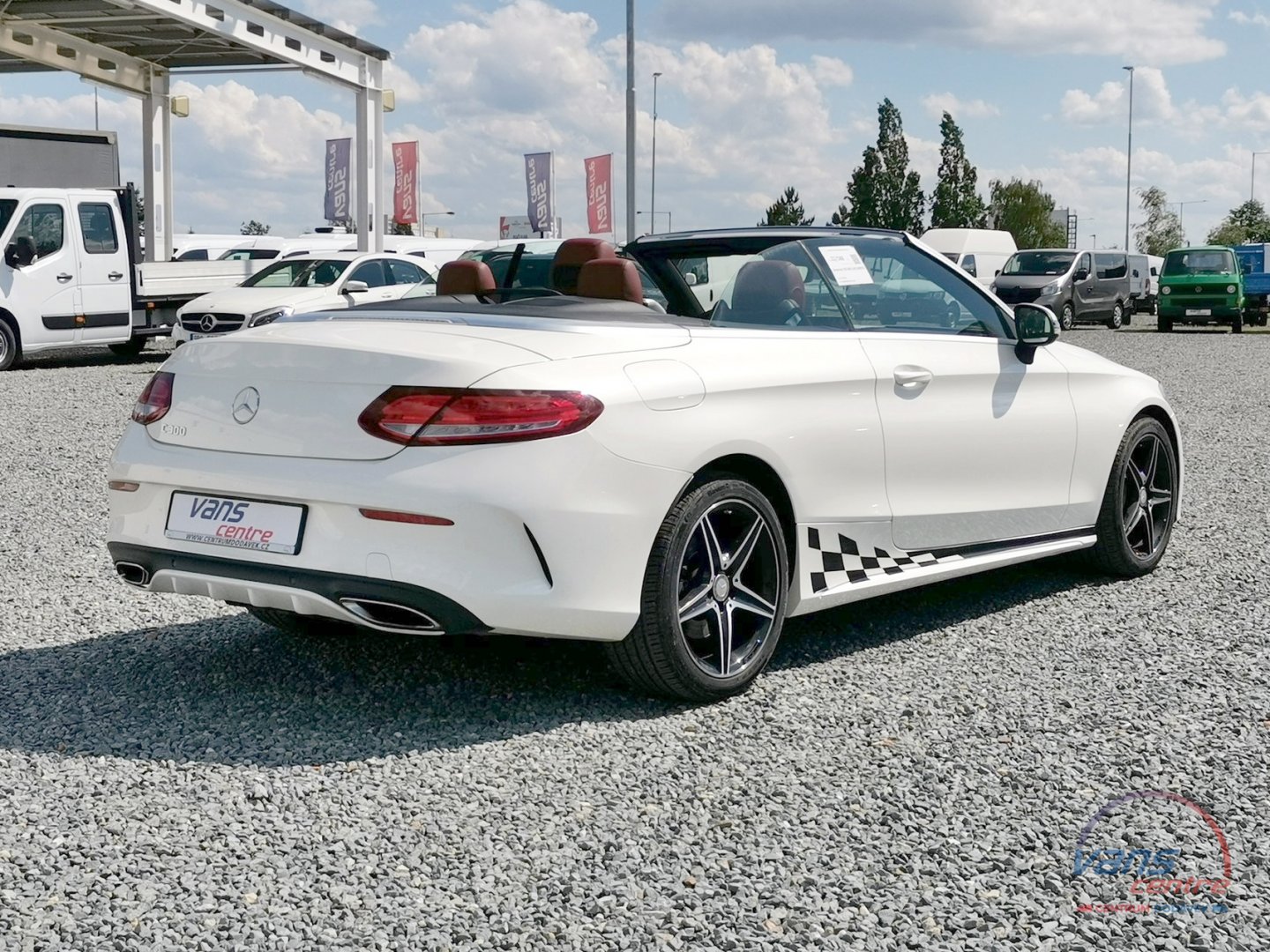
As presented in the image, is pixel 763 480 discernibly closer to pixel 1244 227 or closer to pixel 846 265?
pixel 846 265

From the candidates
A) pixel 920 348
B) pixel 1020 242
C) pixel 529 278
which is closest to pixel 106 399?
pixel 529 278

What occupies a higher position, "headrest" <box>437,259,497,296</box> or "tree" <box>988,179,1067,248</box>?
"tree" <box>988,179,1067,248</box>

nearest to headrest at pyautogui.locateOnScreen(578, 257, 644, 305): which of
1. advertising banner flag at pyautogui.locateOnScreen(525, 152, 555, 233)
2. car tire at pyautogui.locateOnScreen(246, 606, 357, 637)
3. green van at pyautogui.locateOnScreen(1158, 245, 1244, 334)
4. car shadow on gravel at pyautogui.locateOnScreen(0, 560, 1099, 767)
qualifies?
car shadow on gravel at pyautogui.locateOnScreen(0, 560, 1099, 767)

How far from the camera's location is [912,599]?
6191 mm

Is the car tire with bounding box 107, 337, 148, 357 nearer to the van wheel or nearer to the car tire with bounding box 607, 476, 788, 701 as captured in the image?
the van wheel

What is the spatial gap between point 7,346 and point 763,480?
50.8 ft

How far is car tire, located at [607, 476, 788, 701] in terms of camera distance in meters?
4.35

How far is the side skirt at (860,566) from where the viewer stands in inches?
192

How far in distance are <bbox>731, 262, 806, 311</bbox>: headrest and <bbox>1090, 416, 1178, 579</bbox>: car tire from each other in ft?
6.39

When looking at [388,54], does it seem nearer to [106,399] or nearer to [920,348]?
[106,399]

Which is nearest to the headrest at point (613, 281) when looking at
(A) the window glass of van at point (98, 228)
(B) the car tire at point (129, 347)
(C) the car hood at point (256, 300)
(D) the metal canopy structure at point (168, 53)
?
(C) the car hood at point (256, 300)

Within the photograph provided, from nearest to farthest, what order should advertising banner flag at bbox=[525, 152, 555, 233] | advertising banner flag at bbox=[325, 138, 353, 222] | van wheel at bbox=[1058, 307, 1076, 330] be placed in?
van wheel at bbox=[1058, 307, 1076, 330]
advertising banner flag at bbox=[325, 138, 353, 222]
advertising banner flag at bbox=[525, 152, 555, 233]

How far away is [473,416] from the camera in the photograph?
4.05 meters

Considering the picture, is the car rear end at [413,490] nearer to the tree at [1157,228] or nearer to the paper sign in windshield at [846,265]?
the paper sign in windshield at [846,265]
